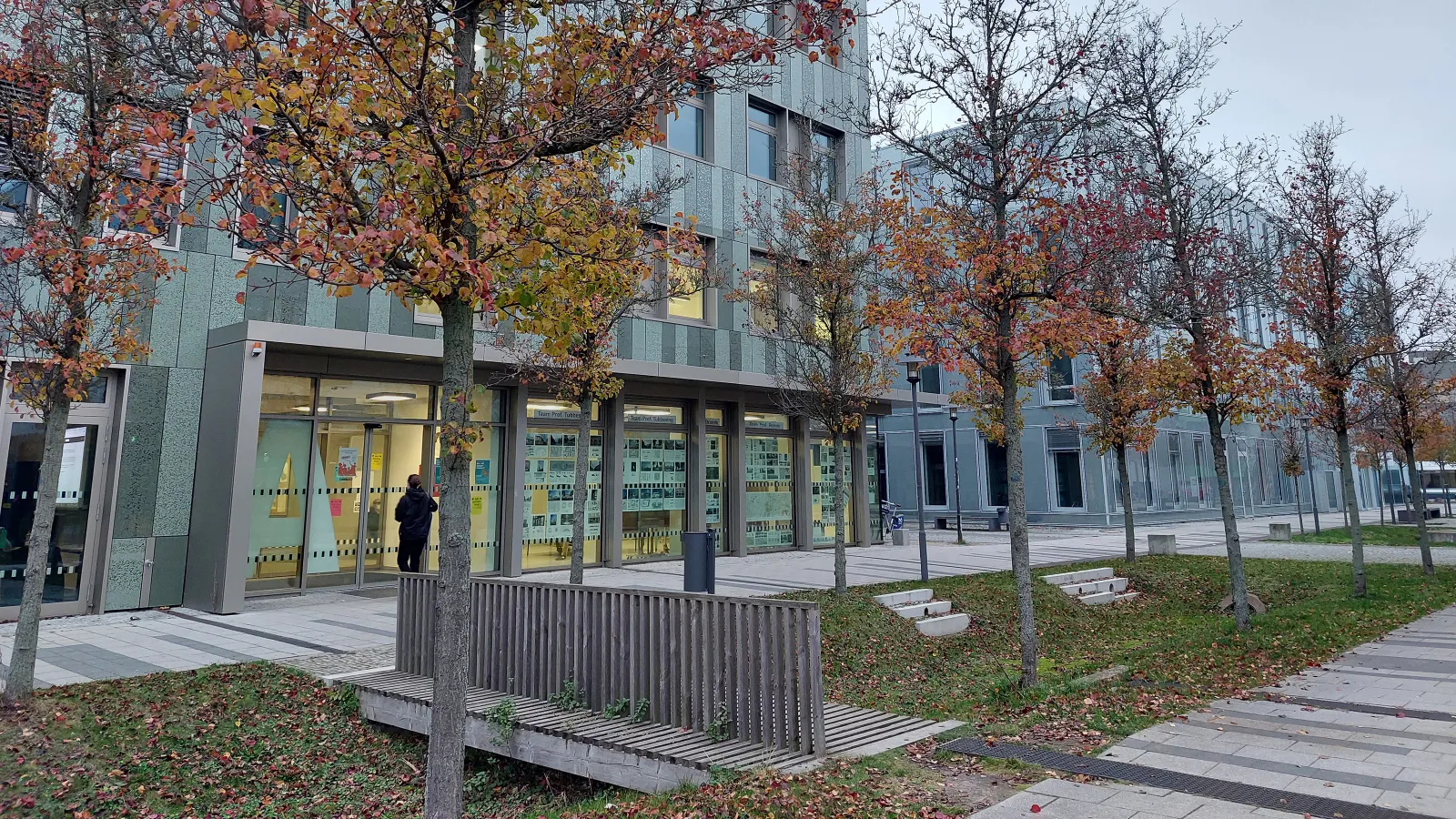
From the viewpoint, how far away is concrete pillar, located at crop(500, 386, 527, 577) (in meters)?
14.7

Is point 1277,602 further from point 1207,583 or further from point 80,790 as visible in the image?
point 80,790

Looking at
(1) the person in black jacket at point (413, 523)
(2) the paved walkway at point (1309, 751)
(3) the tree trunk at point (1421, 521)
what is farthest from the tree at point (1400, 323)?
(1) the person in black jacket at point (413, 523)

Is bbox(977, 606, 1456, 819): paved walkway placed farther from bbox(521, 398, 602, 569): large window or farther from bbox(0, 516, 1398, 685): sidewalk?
bbox(521, 398, 602, 569): large window

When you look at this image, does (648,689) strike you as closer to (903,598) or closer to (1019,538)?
(1019,538)

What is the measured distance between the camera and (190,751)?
6031 mm

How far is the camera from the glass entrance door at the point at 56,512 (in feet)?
33.7

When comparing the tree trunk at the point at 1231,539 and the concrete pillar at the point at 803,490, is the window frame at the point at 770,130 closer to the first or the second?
the concrete pillar at the point at 803,490

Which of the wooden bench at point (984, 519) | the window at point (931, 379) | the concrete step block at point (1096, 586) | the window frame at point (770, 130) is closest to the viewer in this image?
the concrete step block at point (1096, 586)

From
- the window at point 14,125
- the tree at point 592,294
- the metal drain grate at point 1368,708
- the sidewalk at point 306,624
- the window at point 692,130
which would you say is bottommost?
the metal drain grate at point 1368,708

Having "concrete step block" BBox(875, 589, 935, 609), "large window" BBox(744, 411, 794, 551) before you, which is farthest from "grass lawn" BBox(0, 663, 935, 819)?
"large window" BBox(744, 411, 794, 551)

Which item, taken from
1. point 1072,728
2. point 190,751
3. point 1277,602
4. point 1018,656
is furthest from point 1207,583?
point 190,751

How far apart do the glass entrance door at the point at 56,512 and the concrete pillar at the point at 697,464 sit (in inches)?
411

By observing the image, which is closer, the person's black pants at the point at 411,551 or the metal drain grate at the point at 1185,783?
the metal drain grate at the point at 1185,783

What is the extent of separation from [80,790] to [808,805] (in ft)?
16.0
